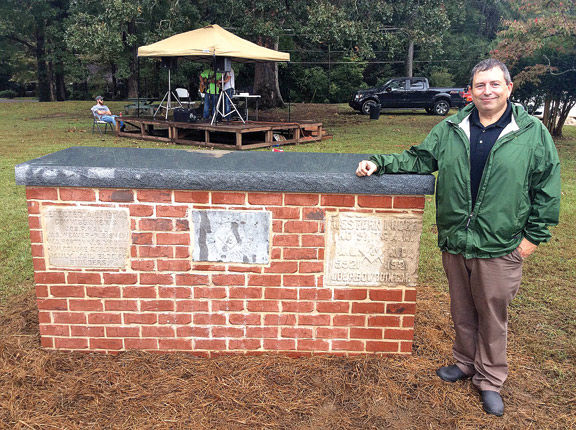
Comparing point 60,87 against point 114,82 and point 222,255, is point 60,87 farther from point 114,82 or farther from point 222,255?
point 222,255

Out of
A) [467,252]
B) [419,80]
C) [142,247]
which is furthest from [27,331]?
[419,80]

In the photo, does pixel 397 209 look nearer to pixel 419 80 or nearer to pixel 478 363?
pixel 478 363

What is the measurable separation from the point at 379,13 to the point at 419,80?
694 centimetres

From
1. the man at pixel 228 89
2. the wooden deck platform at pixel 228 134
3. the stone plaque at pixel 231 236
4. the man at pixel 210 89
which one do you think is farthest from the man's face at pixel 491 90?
the man at pixel 210 89

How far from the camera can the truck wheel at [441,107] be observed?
939 inches

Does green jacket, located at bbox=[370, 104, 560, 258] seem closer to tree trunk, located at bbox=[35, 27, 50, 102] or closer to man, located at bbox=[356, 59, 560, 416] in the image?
man, located at bbox=[356, 59, 560, 416]

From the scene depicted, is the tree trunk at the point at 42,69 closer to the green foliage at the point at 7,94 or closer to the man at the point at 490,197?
the green foliage at the point at 7,94

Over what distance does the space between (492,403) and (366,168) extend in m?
1.45

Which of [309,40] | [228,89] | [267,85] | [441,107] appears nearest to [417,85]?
[441,107]

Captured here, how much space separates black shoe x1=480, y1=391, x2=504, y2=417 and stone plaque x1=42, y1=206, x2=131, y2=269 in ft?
7.19

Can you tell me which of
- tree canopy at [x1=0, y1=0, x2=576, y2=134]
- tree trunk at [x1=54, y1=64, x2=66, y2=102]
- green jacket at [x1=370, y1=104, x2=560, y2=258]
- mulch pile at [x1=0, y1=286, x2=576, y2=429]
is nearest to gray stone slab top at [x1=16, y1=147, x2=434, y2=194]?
green jacket at [x1=370, y1=104, x2=560, y2=258]

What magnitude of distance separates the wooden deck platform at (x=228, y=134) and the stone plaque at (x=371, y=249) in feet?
31.6

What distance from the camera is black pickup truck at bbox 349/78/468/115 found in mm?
23672

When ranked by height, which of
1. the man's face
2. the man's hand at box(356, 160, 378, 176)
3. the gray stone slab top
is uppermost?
the man's face
